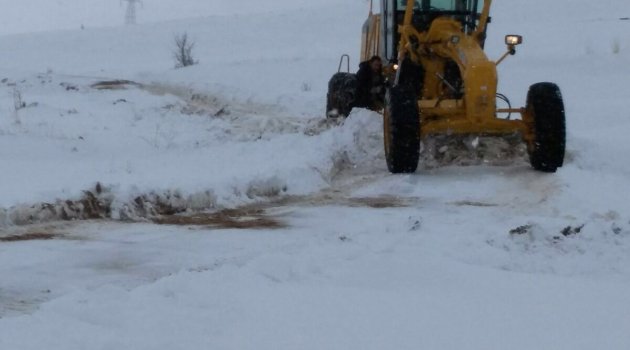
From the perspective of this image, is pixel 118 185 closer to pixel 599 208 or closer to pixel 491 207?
pixel 491 207

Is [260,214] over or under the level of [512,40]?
under

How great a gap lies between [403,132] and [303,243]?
3.84 m

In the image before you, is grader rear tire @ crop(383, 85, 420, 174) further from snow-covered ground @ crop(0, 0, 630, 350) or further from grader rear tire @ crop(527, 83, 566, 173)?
grader rear tire @ crop(527, 83, 566, 173)

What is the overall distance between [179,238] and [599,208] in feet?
10.8

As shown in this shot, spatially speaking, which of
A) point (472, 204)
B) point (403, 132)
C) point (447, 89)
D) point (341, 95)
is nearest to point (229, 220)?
point (472, 204)

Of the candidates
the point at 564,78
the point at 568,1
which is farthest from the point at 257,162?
the point at 568,1

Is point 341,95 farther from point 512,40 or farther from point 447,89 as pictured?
point 512,40

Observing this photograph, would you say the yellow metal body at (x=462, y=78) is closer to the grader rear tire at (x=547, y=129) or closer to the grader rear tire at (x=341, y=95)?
the grader rear tire at (x=547, y=129)

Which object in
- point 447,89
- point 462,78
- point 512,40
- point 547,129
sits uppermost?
point 512,40

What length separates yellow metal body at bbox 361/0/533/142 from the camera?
9.26m

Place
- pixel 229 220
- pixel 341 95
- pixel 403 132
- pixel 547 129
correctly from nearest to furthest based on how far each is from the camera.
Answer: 1. pixel 229 220
2. pixel 403 132
3. pixel 547 129
4. pixel 341 95

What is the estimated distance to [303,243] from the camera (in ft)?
18.4

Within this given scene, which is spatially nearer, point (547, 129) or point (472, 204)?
point (472, 204)

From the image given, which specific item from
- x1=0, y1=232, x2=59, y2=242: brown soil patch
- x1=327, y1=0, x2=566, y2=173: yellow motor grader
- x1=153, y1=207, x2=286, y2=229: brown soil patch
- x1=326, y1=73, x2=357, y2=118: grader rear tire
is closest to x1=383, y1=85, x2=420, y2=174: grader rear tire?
x1=327, y1=0, x2=566, y2=173: yellow motor grader
